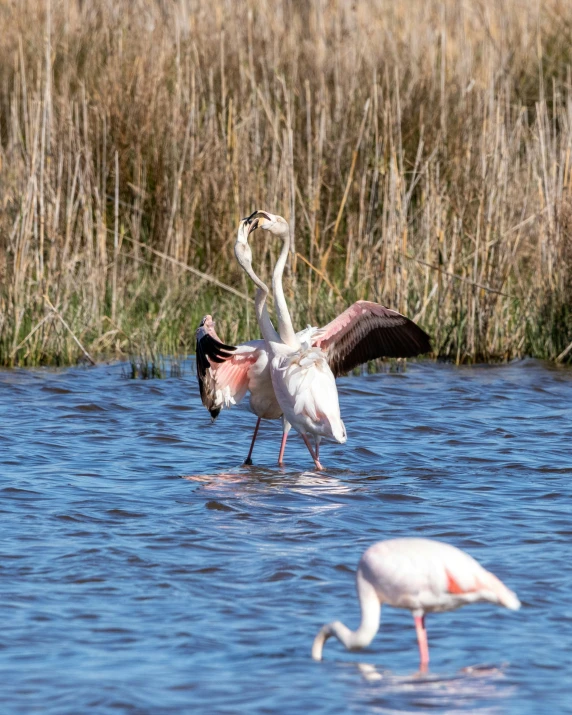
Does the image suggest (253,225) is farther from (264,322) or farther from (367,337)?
(367,337)

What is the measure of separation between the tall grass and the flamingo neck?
4.45m

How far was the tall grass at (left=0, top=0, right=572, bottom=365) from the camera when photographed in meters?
7.74

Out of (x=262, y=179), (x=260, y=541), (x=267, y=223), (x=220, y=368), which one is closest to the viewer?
(x=260, y=541)

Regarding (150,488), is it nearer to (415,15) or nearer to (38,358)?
(38,358)

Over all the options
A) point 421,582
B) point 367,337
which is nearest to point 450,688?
point 421,582

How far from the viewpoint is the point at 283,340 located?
5.93 metres

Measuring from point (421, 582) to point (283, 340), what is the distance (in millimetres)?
2774

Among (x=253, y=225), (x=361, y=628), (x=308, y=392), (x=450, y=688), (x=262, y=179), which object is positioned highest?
(x=262, y=179)

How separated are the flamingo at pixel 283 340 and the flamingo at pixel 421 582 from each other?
253 centimetres

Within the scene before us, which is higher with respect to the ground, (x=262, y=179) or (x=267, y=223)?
(x=262, y=179)

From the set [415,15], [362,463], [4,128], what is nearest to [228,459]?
[362,463]

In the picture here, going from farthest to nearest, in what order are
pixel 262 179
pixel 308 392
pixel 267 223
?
pixel 262 179
pixel 267 223
pixel 308 392

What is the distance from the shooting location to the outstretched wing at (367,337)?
20.3 ft

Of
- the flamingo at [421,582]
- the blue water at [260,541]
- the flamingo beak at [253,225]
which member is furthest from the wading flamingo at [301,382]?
the flamingo at [421,582]
